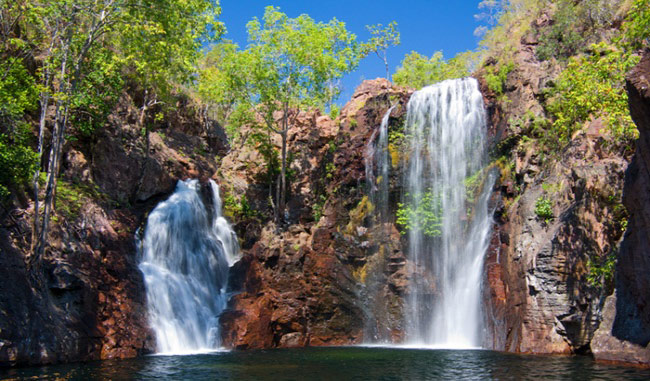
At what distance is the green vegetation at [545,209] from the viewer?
18.7 m

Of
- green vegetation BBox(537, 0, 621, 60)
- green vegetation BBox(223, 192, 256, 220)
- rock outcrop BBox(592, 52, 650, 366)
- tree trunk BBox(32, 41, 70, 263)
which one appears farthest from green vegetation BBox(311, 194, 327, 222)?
rock outcrop BBox(592, 52, 650, 366)

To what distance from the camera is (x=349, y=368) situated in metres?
14.9

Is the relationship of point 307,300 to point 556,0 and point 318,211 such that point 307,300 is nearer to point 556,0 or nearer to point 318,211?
point 318,211

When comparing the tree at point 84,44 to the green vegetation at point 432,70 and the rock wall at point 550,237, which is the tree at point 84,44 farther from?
the green vegetation at point 432,70

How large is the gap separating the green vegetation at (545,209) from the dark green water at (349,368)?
16.8ft

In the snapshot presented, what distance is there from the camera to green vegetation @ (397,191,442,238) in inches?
993

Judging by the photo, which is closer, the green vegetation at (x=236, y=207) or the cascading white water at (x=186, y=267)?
the cascading white water at (x=186, y=267)

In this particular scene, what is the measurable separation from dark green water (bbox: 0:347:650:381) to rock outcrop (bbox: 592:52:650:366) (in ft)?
2.54

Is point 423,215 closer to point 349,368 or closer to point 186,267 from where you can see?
point 186,267

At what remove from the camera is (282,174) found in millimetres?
30219

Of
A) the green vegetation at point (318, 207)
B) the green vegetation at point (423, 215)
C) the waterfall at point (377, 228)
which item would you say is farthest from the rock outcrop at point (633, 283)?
the green vegetation at point (318, 207)

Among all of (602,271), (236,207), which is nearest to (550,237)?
(602,271)

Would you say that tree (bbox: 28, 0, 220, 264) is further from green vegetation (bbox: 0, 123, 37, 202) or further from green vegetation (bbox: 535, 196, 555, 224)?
green vegetation (bbox: 535, 196, 555, 224)

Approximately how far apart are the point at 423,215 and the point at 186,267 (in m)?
11.7
